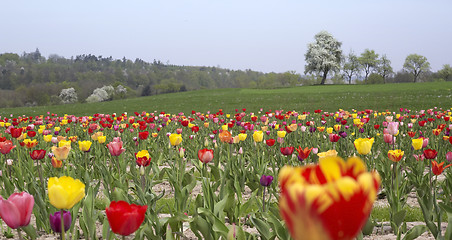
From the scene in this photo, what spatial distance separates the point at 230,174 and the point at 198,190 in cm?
75

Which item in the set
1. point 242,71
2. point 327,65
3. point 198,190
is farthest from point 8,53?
point 198,190

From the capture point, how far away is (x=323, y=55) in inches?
2368

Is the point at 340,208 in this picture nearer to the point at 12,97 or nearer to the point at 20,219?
the point at 20,219

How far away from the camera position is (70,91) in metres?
74.3

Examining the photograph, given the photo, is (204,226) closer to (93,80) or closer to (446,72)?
(446,72)

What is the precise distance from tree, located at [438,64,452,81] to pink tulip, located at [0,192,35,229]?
330 ft

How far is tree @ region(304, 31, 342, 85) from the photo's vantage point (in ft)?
196

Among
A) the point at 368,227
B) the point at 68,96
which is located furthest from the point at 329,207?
the point at 68,96

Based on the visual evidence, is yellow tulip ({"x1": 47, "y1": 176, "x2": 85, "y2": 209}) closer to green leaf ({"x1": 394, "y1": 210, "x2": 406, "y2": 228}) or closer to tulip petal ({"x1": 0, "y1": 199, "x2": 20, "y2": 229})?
tulip petal ({"x1": 0, "y1": 199, "x2": 20, "y2": 229})

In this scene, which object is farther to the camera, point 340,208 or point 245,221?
point 245,221

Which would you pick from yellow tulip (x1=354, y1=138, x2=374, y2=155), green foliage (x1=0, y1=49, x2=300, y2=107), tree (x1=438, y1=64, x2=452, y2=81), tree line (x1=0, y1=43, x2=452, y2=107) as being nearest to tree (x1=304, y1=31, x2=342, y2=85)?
tree line (x1=0, y1=43, x2=452, y2=107)

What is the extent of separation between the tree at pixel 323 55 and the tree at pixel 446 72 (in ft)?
Result: 133

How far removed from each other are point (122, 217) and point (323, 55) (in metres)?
62.1

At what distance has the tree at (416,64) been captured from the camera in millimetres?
84188
